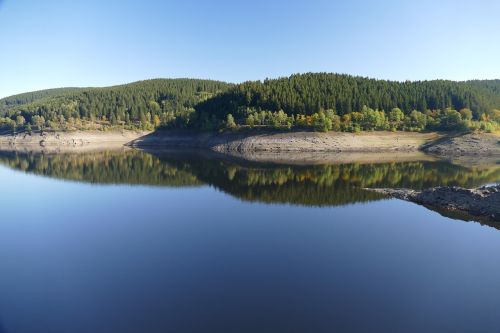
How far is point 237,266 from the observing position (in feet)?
66.0

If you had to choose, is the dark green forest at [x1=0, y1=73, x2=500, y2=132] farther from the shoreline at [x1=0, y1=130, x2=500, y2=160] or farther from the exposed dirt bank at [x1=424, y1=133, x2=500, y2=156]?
the exposed dirt bank at [x1=424, y1=133, x2=500, y2=156]

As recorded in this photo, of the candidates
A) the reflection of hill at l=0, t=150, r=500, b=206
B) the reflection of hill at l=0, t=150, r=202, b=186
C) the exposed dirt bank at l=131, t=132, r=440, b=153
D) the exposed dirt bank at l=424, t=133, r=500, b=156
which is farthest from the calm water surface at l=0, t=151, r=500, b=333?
the exposed dirt bank at l=424, t=133, r=500, b=156

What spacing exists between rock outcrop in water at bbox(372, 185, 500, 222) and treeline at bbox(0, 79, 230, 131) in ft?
309

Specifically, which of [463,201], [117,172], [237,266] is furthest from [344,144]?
[237,266]

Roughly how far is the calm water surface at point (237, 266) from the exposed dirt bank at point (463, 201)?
1.89 meters

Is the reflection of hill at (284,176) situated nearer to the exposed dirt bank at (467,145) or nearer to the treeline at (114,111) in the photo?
the exposed dirt bank at (467,145)

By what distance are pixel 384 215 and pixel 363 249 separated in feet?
32.0

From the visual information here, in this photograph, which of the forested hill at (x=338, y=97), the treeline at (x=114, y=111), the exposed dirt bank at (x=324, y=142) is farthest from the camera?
the treeline at (x=114, y=111)

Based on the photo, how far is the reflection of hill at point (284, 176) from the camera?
138 ft

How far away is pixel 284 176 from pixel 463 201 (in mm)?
26794

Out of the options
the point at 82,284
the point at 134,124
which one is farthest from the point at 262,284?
the point at 134,124

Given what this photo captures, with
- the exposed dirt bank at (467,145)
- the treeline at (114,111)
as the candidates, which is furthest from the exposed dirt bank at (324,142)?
the treeline at (114,111)

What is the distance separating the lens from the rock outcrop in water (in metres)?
30.6

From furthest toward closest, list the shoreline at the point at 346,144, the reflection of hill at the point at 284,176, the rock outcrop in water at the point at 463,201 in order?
the shoreline at the point at 346,144, the reflection of hill at the point at 284,176, the rock outcrop in water at the point at 463,201
